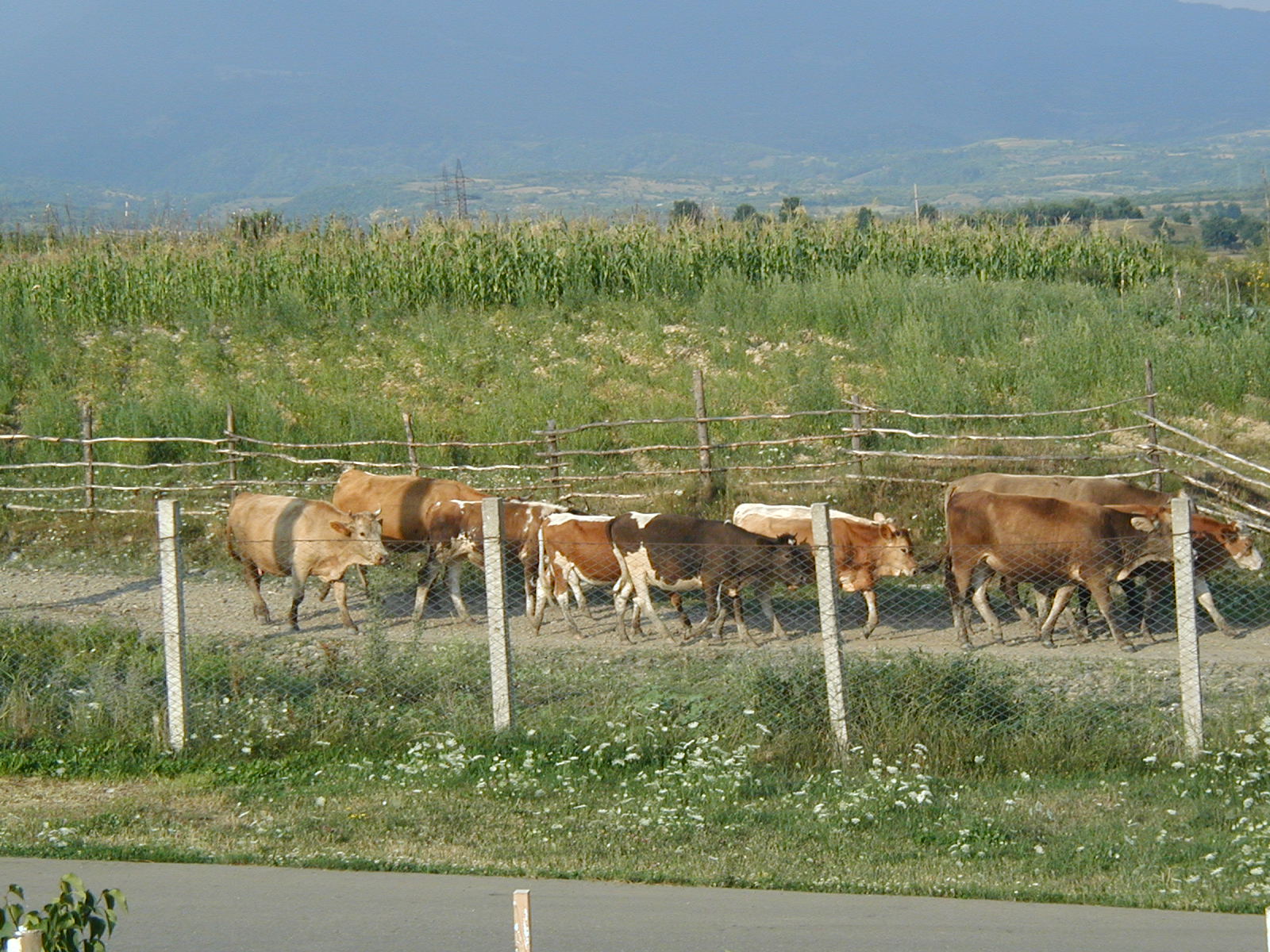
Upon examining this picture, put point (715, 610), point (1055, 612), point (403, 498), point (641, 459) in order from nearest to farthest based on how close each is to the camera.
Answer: point (1055, 612)
point (715, 610)
point (403, 498)
point (641, 459)

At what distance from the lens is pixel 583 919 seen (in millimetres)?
6488

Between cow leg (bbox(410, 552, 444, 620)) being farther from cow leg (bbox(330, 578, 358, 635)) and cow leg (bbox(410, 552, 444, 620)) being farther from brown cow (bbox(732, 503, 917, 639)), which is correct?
brown cow (bbox(732, 503, 917, 639))

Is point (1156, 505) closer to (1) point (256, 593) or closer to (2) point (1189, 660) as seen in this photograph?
(2) point (1189, 660)

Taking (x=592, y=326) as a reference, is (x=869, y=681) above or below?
below

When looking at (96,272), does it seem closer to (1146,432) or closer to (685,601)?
(685,601)

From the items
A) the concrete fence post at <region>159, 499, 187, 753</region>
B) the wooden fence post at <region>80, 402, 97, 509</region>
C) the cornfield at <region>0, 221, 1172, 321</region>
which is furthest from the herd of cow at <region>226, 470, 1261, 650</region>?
the cornfield at <region>0, 221, 1172, 321</region>

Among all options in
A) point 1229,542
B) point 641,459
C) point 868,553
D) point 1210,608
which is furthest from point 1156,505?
point 641,459

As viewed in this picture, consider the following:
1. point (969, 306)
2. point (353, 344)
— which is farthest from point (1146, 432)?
point (353, 344)

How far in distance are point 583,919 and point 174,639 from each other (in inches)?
167

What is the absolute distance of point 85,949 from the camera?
160 inches

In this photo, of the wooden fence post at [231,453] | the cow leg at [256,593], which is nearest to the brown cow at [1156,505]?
the cow leg at [256,593]

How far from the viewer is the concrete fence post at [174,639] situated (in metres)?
9.51

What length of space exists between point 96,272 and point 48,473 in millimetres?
7358

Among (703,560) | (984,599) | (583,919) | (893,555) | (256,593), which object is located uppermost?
(703,560)
